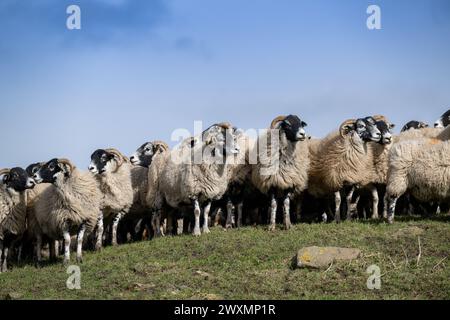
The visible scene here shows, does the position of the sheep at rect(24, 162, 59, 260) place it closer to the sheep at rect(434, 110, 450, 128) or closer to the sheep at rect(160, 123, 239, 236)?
the sheep at rect(160, 123, 239, 236)

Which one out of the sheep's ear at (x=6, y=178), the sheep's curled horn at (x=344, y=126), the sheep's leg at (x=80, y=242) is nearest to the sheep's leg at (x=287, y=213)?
the sheep's curled horn at (x=344, y=126)

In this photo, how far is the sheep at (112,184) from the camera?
65.2ft

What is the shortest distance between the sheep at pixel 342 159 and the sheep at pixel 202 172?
8.98 feet

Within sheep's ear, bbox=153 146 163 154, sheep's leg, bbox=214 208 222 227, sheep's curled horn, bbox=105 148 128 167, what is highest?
sheep's ear, bbox=153 146 163 154

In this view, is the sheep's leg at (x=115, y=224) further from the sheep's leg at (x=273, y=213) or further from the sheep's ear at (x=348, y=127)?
the sheep's ear at (x=348, y=127)

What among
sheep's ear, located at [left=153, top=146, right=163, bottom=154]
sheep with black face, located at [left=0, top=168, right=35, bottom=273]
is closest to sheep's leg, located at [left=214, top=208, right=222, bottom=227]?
sheep's ear, located at [left=153, top=146, right=163, bottom=154]

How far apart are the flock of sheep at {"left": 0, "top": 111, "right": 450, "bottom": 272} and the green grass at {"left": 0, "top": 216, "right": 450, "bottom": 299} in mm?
1220

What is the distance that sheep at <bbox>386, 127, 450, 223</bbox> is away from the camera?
698 inches

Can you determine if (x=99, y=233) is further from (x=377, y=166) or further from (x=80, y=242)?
(x=377, y=166)

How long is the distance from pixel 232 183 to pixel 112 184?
3828 millimetres

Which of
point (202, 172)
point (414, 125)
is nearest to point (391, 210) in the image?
point (202, 172)

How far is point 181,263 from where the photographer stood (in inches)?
605
